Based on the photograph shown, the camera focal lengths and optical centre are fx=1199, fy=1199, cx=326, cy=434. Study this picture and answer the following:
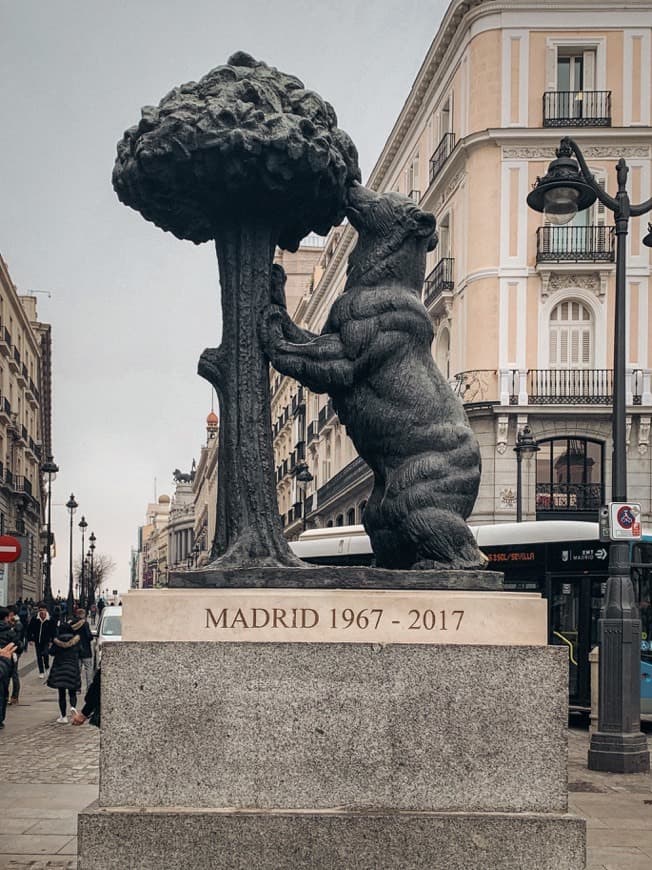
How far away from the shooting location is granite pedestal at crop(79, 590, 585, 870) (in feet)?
17.6

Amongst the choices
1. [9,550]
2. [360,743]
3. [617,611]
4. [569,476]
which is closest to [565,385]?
[569,476]

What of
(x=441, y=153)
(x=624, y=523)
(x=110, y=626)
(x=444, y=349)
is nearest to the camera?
(x=624, y=523)

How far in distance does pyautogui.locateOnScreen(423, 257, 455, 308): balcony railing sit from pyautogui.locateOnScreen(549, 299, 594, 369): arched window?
359 centimetres

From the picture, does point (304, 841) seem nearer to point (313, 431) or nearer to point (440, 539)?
point (440, 539)

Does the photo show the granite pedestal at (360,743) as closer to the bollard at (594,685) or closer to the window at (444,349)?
the bollard at (594,685)

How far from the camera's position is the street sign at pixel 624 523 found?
508 inches

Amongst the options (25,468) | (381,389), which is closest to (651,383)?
(381,389)

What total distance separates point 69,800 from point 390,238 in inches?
231

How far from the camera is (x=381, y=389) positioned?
6.17 metres

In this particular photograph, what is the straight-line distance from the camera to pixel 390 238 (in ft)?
20.6

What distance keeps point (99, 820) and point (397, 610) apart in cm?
163

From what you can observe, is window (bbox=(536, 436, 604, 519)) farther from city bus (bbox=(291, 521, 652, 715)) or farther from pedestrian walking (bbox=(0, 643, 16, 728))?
pedestrian walking (bbox=(0, 643, 16, 728))

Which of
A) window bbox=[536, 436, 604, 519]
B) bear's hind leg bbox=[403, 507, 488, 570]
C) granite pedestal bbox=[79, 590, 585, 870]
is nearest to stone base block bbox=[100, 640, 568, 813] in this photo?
granite pedestal bbox=[79, 590, 585, 870]

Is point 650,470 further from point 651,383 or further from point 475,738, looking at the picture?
point 475,738
